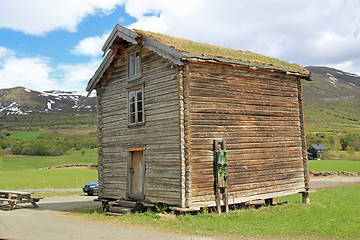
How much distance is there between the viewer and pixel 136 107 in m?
16.9

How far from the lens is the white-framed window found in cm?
1658

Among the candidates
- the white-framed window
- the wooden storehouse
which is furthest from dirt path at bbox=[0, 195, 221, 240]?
the white-framed window

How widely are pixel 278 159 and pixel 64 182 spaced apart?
32.4m

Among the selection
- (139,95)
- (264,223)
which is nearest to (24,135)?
(139,95)

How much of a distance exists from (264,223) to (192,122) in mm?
4693

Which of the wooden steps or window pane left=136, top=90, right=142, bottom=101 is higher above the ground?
window pane left=136, top=90, right=142, bottom=101

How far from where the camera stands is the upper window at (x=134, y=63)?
1720 cm

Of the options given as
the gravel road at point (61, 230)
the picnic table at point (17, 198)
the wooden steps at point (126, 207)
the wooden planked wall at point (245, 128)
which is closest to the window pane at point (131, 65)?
the wooden planked wall at point (245, 128)

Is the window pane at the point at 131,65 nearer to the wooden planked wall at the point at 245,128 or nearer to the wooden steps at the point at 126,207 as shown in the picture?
the wooden planked wall at the point at 245,128

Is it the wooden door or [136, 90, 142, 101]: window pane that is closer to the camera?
the wooden door

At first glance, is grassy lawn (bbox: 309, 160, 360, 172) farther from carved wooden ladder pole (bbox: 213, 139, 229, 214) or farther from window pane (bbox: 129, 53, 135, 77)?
window pane (bbox: 129, 53, 135, 77)

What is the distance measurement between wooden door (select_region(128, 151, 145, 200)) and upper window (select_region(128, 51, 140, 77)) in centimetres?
379

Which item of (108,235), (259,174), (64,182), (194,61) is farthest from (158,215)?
(64,182)

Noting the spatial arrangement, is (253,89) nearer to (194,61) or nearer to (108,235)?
(194,61)
